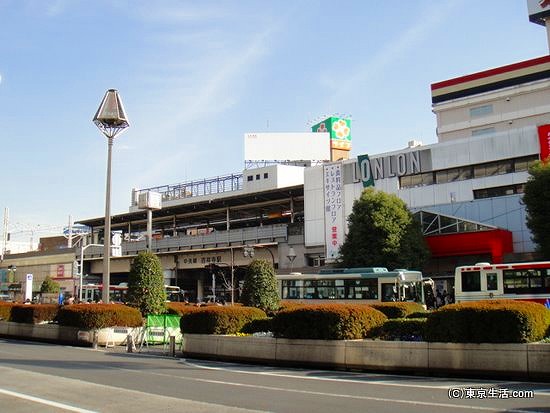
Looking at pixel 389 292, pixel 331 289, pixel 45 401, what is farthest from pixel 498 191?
pixel 45 401

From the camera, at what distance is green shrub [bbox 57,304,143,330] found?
944 inches

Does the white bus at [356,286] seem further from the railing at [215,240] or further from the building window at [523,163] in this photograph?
the railing at [215,240]

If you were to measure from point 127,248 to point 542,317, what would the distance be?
6474cm

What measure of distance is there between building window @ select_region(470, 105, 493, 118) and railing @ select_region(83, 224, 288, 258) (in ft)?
88.6

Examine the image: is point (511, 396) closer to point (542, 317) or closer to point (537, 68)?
point (542, 317)

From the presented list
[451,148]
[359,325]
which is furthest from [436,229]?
[359,325]

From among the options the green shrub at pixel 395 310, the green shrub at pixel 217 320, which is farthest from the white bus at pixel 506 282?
the green shrub at pixel 217 320

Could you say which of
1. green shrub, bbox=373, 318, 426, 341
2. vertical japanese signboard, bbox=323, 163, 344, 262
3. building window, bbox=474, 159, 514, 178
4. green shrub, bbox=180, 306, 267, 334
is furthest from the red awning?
green shrub, bbox=373, 318, 426, 341

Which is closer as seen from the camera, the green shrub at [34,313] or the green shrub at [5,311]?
the green shrub at [34,313]

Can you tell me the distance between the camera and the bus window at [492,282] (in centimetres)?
2955

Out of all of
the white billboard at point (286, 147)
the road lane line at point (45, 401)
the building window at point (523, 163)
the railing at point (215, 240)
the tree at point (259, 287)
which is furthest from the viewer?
the white billboard at point (286, 147)

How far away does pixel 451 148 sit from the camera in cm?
4778

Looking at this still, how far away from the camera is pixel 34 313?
91.7ft

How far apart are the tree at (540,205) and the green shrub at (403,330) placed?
932 inches
